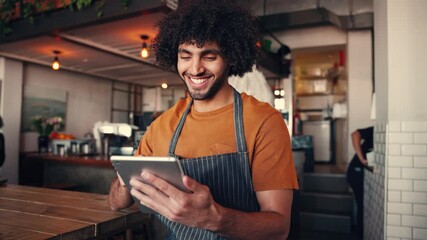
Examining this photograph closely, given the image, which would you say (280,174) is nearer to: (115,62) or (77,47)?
(77,47)

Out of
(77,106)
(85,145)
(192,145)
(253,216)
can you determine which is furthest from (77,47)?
(253,216)

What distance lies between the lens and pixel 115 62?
7488 mm

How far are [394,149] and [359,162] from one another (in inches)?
68.8

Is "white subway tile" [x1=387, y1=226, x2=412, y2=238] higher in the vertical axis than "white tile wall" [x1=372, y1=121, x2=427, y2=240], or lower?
lower

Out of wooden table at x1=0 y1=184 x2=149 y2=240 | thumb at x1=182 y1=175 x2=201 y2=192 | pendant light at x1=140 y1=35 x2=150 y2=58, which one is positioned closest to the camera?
thumb at x1=182 y1=175 x2=201 y2=192

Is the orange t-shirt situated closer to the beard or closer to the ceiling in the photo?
the beard

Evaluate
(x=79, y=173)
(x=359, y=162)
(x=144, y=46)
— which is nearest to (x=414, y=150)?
(x=359, y=162)

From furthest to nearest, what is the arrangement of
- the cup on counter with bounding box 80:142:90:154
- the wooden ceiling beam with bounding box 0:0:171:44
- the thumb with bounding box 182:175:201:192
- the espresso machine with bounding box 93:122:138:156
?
the cup on counter with bounding box 80:142:90:154 < the espresso machine with bounding box 93:122:138:156 < the wooden ceiling beam with bounding box 0:0:171:44 < the thumb with bounding box 182:175:201:192

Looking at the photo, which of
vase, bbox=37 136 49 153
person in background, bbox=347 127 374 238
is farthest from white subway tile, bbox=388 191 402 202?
vase, bbox=37 136 49 153

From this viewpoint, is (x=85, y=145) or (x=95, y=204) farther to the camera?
(x=85, y=145)

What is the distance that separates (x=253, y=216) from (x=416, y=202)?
2.44 meters

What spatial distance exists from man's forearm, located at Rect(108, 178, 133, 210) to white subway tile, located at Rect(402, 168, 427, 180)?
244 cm

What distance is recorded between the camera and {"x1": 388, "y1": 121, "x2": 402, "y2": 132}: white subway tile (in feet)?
9.85

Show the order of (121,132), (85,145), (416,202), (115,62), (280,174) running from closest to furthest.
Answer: (280,174), (416,202), (121,132), (85,145), (115,62)
